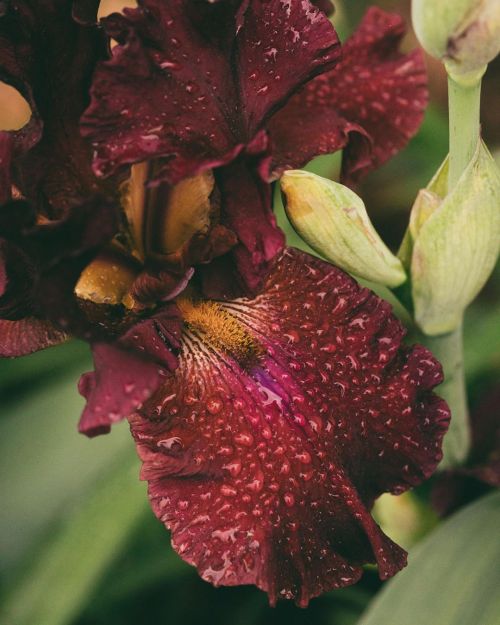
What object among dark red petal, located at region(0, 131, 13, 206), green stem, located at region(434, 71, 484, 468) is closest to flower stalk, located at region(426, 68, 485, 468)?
green stem, located at region(434, 71, 484, 468)

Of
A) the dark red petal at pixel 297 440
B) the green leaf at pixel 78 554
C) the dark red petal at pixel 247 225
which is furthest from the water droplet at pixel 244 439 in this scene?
the green leaf at pixel 78 554

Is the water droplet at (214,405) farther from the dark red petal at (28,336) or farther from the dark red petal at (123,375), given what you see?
the dark red petal at (28,336)

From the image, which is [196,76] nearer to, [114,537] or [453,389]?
[453,389]

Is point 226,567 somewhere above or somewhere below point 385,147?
below

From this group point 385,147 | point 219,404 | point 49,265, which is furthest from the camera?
point 385,147

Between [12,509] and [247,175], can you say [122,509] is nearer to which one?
[12,509]

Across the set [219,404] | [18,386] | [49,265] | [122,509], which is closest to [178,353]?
[219,404]

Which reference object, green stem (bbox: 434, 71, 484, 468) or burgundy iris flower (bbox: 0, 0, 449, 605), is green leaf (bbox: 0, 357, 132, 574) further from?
green stem (bbox: 434, 71, 484, 468)
